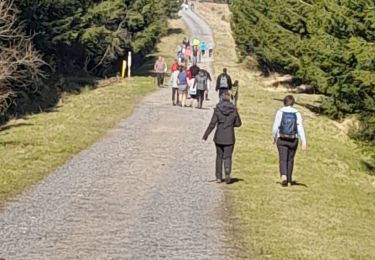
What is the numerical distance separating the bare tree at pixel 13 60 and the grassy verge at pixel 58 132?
4.81 feet

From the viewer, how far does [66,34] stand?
143ft

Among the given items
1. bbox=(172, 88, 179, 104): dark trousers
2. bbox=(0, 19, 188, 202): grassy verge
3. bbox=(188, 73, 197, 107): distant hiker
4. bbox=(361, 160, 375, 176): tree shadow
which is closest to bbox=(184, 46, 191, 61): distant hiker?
bbox=(0, 19, 188, 202): grassy verge

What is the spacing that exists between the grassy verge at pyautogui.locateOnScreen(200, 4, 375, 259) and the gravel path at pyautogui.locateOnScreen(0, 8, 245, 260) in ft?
1.99

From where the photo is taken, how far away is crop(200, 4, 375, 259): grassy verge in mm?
13266

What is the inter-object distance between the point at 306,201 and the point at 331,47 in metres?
18.4

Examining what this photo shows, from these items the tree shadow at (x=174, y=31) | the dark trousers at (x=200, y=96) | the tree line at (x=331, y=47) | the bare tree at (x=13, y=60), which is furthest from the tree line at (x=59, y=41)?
the tree shadow at (x=174, y=31)

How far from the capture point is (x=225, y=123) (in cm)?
1822

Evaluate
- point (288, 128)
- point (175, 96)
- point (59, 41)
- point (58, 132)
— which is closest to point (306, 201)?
point (288, 128)

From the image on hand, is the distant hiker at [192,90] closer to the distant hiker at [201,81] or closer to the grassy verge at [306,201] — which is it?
the distant hiker at [201,81]

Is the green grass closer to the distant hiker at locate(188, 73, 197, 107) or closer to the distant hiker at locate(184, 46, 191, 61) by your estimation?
the distant hiker at locate(188, 73, 197, 107)

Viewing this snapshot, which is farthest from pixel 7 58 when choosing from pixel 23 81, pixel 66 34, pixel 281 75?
pixel 281 75

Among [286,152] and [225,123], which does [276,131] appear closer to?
[286,152]

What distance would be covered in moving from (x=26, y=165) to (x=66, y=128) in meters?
8.31

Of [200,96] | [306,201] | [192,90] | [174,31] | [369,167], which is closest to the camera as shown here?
[306,201]
